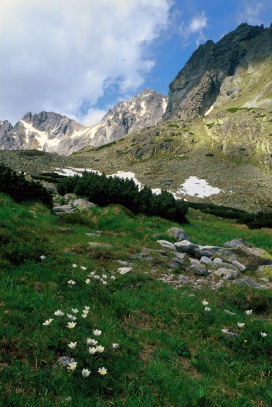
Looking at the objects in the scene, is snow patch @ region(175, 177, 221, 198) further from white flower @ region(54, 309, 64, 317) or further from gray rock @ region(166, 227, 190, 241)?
white flower @ region(54, 309, 64, 317)

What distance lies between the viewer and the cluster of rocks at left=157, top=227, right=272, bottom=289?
873 centimetres

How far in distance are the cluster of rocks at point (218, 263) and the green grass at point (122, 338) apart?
1.14m

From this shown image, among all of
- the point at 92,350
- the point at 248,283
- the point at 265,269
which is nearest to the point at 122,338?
the point at 92,350

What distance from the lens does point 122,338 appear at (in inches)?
173

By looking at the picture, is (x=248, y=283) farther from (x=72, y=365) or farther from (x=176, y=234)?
(x=72, y=365)

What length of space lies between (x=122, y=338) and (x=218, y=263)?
256 inches

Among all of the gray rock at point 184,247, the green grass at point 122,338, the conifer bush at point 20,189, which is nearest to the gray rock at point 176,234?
the gray rock at point 184,247

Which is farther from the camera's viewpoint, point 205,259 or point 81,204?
point 81,204

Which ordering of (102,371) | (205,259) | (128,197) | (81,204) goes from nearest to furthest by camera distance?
(102,371) → (205,259) → (81,204) → (128,197)

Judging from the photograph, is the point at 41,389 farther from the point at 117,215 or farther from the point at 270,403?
the point at 117,215

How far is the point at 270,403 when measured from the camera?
341 centimetres

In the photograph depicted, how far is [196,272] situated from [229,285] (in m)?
1.07

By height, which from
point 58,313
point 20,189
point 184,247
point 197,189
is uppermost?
point 20,189

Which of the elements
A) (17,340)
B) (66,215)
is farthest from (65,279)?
(66,215)
